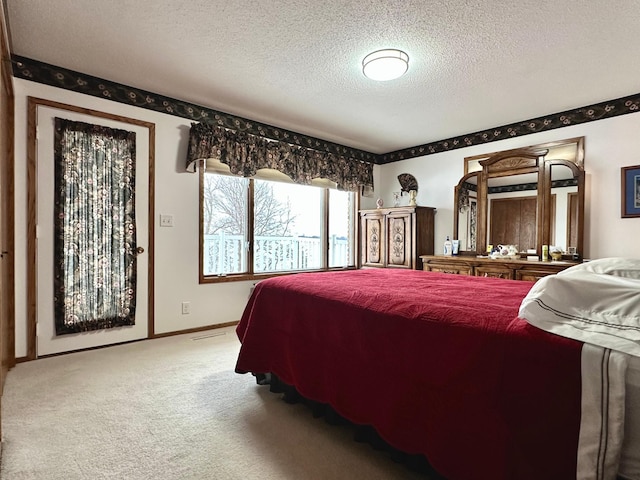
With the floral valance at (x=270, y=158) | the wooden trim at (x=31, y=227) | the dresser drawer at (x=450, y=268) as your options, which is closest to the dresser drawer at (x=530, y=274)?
the dresser drawer at (x=450, y=268)

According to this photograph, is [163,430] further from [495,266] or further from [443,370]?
[495,266]

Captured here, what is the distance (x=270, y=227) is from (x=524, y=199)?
3087 millimetres

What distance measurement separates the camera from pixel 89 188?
3.05 m

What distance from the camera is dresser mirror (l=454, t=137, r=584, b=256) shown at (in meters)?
3.62

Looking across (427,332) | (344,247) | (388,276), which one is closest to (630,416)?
(427,332)

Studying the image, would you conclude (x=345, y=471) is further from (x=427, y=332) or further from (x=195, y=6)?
(x=195, y=6)

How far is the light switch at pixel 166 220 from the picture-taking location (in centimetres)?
351

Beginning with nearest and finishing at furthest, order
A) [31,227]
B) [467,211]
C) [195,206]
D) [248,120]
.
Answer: [31,227]
[195,206]
[248,120]
[467,211]

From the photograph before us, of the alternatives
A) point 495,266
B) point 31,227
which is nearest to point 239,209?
point 31,227

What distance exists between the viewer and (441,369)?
1314 mm

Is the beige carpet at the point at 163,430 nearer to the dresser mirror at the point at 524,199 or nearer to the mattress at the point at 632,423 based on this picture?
the mattress at the point at 632,423

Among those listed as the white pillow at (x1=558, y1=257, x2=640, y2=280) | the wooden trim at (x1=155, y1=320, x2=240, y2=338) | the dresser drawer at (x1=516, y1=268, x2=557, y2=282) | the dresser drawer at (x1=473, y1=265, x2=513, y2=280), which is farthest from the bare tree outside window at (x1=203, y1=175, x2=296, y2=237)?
the white pillow at (x1=558, y1=257, x2=640, y2=280)

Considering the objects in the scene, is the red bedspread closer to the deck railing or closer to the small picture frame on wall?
the deck railing

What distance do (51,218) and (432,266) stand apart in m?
4.07
